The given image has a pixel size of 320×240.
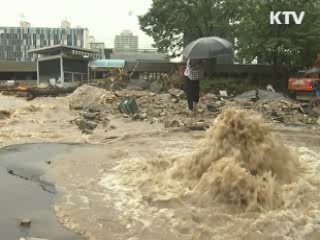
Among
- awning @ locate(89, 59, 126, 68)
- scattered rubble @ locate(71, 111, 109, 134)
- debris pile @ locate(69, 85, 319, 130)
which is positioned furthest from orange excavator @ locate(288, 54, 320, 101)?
awning @ locate(89, 59, 126, 68)

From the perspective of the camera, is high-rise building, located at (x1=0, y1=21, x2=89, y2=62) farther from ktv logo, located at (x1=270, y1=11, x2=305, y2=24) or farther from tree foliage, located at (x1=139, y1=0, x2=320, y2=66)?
ktv logo, located at (x1=270, y1=11, x2=305, y2=24)

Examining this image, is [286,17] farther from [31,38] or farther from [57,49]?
[31,38]

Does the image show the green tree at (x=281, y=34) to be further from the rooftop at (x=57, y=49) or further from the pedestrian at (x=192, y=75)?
the rooftop at (x=57, y=49)

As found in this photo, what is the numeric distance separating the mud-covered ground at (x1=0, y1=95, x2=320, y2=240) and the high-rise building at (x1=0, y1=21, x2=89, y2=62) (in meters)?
60.9

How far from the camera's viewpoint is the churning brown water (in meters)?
5.11

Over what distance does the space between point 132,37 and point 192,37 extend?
38865 mm

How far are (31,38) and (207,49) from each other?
192 ft

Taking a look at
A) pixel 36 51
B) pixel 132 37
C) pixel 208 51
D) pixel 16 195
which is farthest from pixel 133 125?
pixel 132 37

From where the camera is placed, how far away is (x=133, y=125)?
12.8 meters

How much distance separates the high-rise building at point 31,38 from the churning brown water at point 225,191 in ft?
205

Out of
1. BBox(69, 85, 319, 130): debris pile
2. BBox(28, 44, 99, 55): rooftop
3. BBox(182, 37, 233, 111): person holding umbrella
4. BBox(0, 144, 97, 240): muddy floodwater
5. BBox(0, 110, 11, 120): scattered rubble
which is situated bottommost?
BBox(0, 144, 97, 240): muddy floodwater

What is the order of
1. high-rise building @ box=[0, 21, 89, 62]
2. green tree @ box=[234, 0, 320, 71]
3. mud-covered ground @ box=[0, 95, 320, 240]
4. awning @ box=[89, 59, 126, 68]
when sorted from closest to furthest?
mud-covered ground @ box=[0, 95, 320, 240] < green tree @ box=[234, 0, 320, 71] < awning @ box=[89, 59, 126, 68] < high-rise building @ box=[0, 21, 89, 62]

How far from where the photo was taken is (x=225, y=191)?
19.4 feet

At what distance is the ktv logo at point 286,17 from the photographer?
82.7 feet
